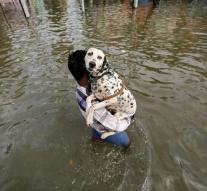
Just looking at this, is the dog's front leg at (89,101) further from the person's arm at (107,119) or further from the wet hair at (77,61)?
the wet hair at (77,61)

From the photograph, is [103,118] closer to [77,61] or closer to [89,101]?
[89,101]

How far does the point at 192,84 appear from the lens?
638 centimetres

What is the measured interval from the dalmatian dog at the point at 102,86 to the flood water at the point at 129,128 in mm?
1285

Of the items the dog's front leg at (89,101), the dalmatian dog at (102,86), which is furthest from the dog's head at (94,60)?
the dog's front leg at (89,101)

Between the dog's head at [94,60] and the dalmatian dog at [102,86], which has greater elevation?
the dog's head at [94,60]

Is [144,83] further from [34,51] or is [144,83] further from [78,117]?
[34,51]

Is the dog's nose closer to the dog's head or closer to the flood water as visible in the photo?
the dog's head

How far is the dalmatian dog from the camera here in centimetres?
277

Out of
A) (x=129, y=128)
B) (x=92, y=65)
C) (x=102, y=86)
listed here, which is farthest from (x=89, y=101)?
(x=129, y=128)

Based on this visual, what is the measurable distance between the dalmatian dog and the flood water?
1.28 metres

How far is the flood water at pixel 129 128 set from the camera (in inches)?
145

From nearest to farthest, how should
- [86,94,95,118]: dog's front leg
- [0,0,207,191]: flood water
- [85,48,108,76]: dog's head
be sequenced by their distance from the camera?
[85,48,108,76]: dog's head
[86,94,95,118]: dog's front leg
[0,0,207,191]: flood water

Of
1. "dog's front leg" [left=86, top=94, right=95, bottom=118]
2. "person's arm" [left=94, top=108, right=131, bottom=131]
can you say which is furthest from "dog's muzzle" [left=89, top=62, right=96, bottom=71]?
"person's arm" [left=94, top=108, right=131, bottom=131]

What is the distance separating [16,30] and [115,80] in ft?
43.3
